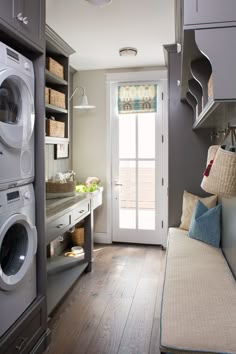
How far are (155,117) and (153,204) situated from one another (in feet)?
3.95

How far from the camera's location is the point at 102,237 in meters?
4.39

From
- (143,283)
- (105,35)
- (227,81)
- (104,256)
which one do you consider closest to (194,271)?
(143,283)

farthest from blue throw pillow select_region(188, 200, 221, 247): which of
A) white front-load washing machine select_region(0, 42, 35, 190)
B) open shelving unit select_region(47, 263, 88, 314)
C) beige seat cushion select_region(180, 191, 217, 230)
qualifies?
white front-load washing machine select_region(0, 42, 35, 190)

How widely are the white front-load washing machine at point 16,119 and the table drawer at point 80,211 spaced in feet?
3.31

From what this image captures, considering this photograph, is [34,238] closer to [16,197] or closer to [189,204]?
[16,197]

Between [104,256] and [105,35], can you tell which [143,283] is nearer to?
[104,256]

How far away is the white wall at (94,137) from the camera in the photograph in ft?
14.0

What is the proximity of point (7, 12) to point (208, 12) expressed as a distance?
1.01 meters

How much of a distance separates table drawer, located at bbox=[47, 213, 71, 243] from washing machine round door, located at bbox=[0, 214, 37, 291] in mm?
374

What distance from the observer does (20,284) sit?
1.81 meters

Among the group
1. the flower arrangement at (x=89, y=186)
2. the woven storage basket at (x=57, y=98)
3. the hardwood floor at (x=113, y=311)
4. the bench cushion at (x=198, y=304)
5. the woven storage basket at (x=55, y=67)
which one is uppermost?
the woven storage basket at (x=55, y=67)

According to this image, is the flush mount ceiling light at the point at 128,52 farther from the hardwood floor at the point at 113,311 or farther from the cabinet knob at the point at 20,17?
the hardwood floor at the point at 113,311

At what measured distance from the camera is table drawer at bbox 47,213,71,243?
2331 mm

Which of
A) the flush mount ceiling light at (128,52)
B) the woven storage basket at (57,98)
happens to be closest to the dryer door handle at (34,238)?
the woven storage basket at (57,98)
